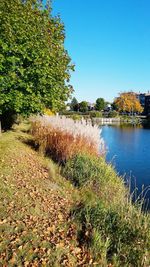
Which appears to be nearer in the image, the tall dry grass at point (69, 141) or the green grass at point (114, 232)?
the green grass at point (114, 232)

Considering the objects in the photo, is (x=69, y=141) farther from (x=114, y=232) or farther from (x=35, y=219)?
(x=114, y=232)

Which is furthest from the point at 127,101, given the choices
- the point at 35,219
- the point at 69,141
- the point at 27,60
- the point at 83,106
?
the point at 35,219

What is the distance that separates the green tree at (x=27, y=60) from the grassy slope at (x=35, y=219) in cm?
327

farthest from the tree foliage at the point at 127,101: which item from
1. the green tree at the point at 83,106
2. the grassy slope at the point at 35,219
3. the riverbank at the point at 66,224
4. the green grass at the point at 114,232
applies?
the green grass at the point at 114,232

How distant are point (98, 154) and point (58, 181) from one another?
2.90 metres

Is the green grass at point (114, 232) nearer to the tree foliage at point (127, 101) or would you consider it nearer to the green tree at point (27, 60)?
the green tree at point (27, 60)

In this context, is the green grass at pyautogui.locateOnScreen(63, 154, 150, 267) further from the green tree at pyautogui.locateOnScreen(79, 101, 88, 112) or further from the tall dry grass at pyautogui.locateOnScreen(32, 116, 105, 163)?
the green tree at pyautogui.locateOnScreen(79, 101, 88, 112)

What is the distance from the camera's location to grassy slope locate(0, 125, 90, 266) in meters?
4.03

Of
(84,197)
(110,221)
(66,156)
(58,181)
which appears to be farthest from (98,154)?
(110,221)

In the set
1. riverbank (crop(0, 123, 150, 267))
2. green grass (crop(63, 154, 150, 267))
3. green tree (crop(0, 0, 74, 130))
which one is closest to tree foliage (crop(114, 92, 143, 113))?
green tree (crop(0, 0, 74, 130))

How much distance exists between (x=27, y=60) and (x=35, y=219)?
23.6ft

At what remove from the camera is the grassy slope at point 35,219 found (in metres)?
4.03

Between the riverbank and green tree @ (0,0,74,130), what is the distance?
3.75 m

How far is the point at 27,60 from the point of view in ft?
35.0
